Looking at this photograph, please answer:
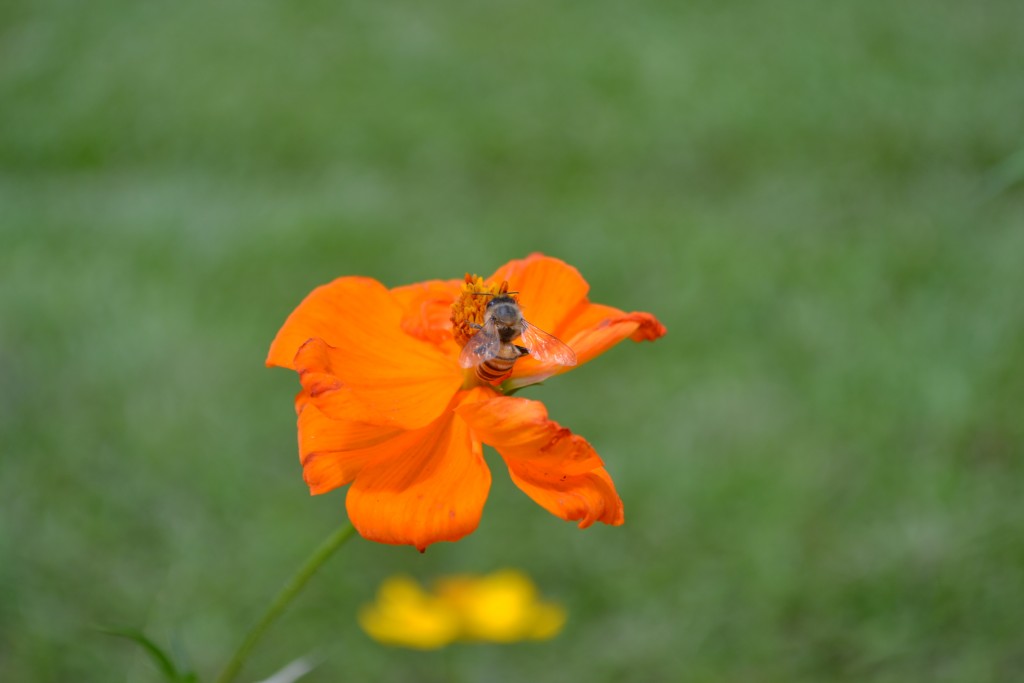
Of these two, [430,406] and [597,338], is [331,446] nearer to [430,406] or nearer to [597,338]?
[430,406]

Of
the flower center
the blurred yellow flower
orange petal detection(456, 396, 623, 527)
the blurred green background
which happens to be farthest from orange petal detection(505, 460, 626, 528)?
the blurred yellow flower

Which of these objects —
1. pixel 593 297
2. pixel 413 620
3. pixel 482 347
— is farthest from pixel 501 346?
pixel 593 297

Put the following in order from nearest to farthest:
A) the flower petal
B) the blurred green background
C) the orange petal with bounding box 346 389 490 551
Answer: the orange petal with bounding box 346 389 490 551
the flower petal
the blurred green background

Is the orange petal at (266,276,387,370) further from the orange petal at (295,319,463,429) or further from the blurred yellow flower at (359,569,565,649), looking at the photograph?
the blurred yellow flower at (359,569,565,649)

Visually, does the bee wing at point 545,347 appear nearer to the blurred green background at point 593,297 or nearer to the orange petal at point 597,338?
the orange petal at point 597,338

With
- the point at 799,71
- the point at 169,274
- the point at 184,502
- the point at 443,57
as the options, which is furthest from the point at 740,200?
the point at 184,502

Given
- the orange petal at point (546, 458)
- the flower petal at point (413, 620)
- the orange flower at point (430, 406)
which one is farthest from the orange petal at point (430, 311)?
the flower petal at point (413, 620)

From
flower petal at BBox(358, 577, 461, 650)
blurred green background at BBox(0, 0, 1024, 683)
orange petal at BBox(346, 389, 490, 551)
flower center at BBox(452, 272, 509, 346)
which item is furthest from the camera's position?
blurred green background at BBox(0, 0, 1024, 683)
